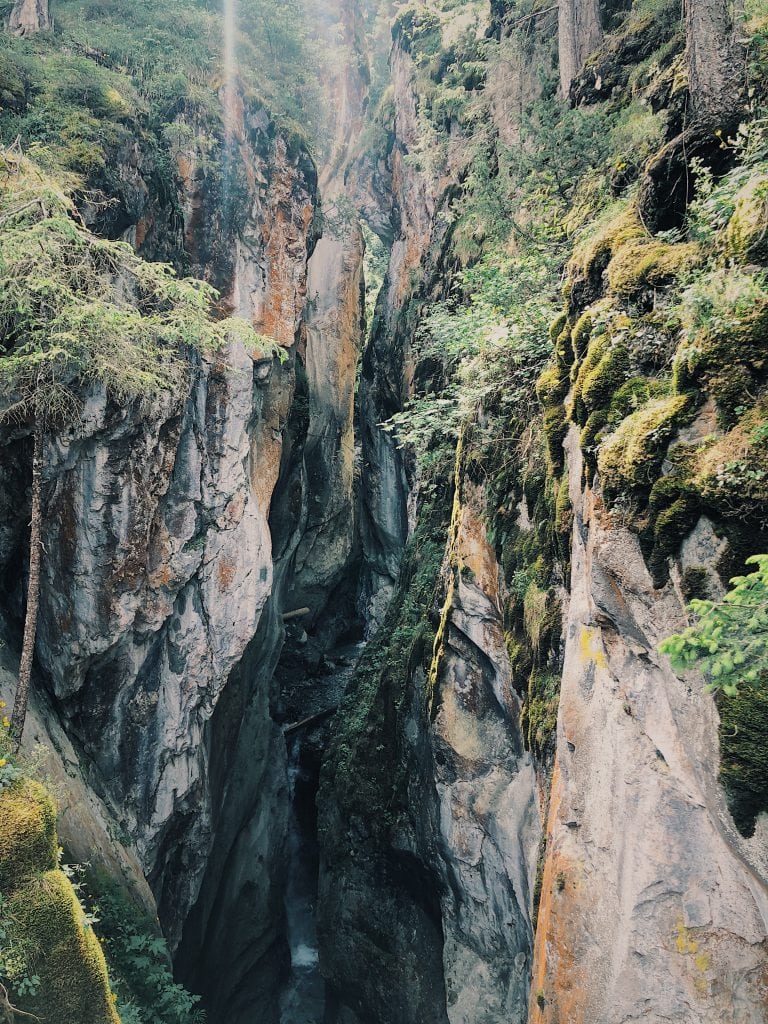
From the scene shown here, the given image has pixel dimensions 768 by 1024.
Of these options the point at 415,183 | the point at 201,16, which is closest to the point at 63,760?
the point at 415,183

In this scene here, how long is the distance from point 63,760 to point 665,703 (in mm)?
8286

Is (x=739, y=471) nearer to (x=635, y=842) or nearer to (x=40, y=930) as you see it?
(x=635, y=842)

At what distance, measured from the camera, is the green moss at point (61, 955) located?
18.4ft

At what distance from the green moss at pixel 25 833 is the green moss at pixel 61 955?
120 mm

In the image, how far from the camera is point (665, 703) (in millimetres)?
4902

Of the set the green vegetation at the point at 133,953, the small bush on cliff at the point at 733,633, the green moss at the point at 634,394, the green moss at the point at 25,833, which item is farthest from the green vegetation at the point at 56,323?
the small bush on cliff at the point at 733,633

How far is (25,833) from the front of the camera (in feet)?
19.1

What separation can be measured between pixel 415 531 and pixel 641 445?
10851 mm

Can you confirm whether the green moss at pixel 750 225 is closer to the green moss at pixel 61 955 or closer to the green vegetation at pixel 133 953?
the green moss at pixel 61 955

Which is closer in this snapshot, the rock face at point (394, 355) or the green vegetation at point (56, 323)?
the green vegetation at point (56, 323)

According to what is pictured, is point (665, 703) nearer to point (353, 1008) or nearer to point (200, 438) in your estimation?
point (200, 438)

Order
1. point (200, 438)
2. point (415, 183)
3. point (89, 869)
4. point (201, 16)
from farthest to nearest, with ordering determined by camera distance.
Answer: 1. point (415, 183)
2. point (201, 16)
3. point (200, 438)
4. point (89, 869)

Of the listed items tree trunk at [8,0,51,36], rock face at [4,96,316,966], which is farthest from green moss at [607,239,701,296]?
tree trunk at [8,0,51,36]

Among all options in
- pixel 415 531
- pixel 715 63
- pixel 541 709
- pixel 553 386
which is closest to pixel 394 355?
pixel 415 531
